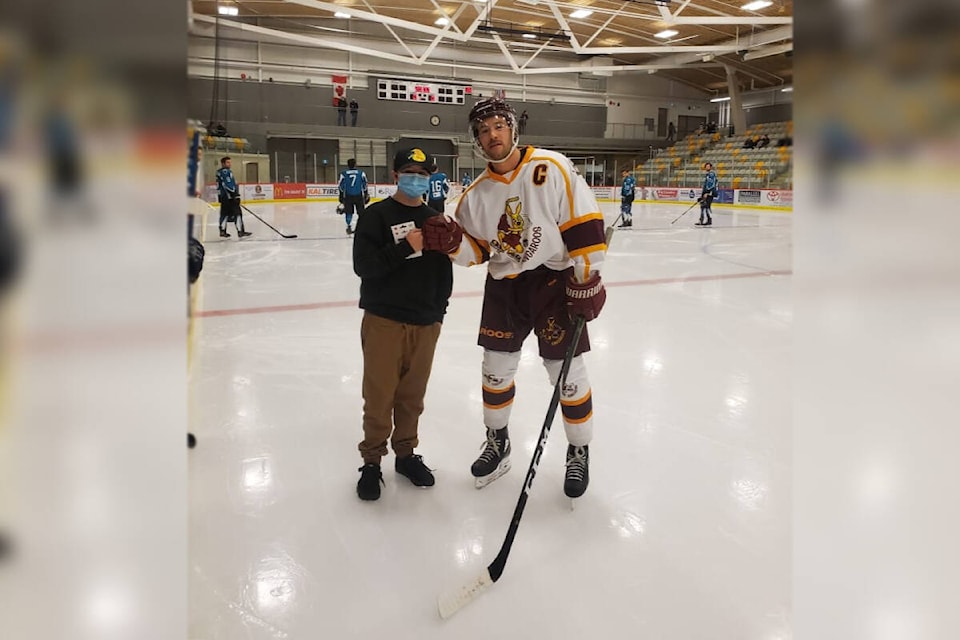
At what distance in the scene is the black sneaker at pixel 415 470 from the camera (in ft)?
6.77

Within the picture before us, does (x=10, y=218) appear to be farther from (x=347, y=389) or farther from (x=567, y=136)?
(x=567, y=136)

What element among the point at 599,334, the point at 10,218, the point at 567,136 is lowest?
the point at 599,334

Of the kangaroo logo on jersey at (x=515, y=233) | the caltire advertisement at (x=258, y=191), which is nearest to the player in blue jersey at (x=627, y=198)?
the caltire advertisement at (x=258, y=191)

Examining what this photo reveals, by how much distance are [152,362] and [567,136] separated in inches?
938

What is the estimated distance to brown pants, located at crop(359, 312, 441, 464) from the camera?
1.94 m

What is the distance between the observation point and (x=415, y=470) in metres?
2.08

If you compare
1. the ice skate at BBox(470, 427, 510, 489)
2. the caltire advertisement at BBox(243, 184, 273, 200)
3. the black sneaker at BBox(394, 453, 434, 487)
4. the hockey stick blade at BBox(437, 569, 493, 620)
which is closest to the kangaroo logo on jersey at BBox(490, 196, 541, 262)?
the ice skate at BBox(470, 427, 510, 489)

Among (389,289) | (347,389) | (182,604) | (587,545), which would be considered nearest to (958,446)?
(182,604)

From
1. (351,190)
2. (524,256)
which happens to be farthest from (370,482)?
(351,190)

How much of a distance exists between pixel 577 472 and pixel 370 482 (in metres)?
0.65

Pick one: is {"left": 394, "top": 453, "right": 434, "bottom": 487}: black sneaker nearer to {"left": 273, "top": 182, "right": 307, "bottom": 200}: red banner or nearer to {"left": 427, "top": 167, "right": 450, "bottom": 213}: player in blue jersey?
{"left": 427, "top": 167, "right": 450, "bottom": 213}: player in blue jersey

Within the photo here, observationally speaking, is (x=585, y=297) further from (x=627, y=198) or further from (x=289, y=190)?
(x=289, y=190)

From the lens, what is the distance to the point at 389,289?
6.26 ft

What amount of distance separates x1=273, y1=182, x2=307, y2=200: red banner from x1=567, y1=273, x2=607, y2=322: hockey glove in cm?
1463
